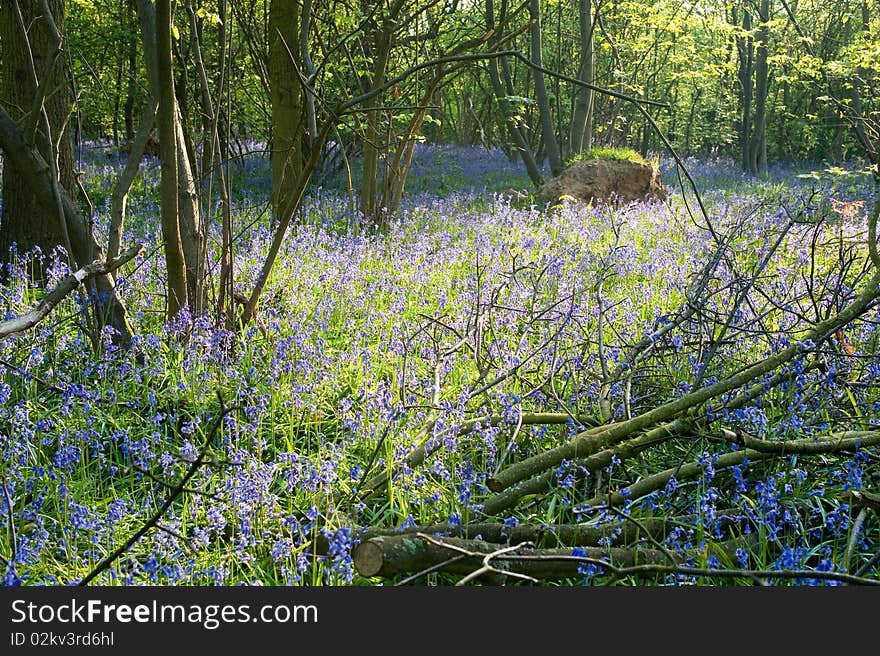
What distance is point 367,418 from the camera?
3637 mm

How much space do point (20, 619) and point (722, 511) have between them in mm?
2226

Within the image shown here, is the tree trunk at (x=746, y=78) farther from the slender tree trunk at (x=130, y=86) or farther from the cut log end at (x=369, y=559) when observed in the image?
the cut log end at (x=369, y=559)

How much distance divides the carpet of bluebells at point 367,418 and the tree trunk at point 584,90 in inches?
287

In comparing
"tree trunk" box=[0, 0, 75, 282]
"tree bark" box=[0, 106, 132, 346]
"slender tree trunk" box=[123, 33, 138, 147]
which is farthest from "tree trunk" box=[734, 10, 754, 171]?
"tree bark" box=[0, 106, 132, 346]

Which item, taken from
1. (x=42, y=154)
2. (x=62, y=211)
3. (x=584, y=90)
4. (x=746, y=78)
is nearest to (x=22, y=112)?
(x=42, y=154)

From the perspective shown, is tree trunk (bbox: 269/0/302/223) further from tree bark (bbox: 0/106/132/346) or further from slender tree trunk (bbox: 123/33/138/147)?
slender tree trunk (bbox: 123/33/138/147)

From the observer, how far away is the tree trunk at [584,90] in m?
12.8

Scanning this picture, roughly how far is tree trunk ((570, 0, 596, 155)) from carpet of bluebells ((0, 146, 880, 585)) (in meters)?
7.29

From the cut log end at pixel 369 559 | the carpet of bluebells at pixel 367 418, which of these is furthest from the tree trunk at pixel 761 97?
the cut log end at pixel 369 559

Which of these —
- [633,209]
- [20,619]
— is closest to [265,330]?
[20,619]

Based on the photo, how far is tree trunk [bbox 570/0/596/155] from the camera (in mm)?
12820

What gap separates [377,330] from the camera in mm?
5078

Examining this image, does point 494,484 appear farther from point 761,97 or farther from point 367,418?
point 761,97

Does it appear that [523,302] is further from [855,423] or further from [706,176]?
[706,176]
